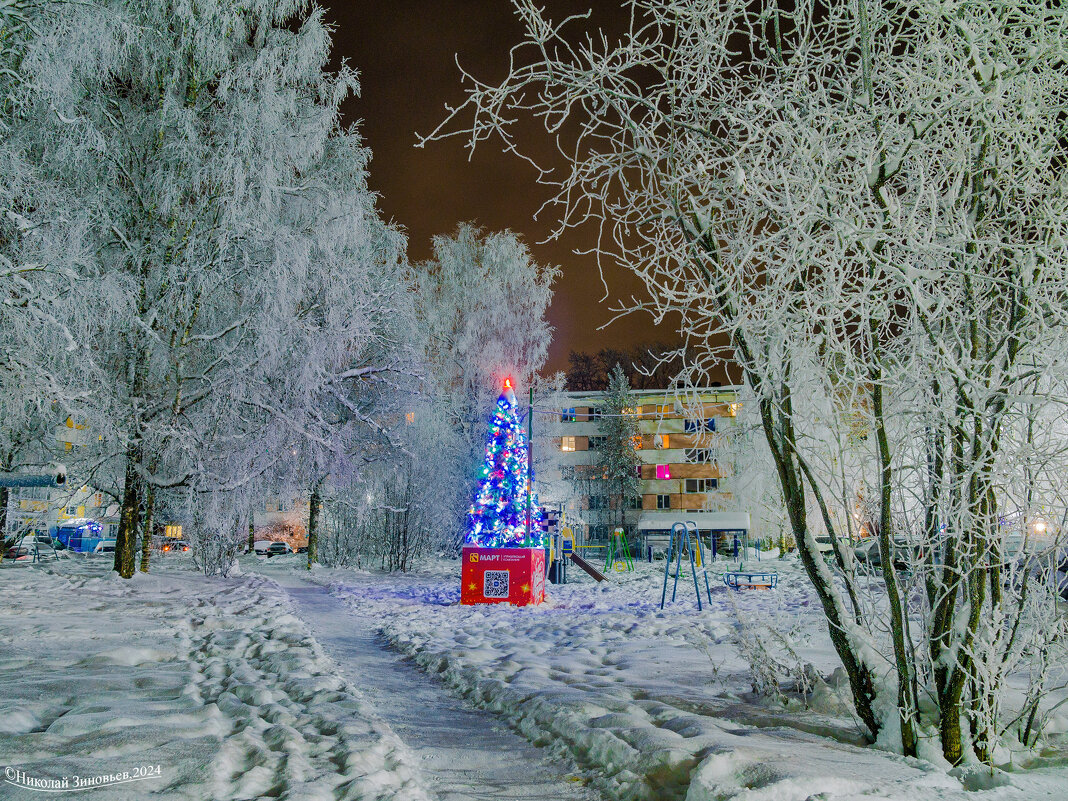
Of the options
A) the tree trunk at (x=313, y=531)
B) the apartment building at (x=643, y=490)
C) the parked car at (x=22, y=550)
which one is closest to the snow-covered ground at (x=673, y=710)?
the parked car at (x=22, y=550)

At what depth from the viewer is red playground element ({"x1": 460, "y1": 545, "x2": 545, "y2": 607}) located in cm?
1210

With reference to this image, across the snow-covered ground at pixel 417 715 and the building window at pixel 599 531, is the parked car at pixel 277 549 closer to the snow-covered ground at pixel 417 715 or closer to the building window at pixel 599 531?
the building window at pixel 599 531

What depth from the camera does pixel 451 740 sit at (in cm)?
446

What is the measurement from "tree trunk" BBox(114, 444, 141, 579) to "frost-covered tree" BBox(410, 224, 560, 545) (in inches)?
438

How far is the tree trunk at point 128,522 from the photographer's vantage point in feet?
39.5

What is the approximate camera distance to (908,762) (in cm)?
365

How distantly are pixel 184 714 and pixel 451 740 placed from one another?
1.62 m

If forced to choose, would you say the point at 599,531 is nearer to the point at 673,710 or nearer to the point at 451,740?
the point at 673,710

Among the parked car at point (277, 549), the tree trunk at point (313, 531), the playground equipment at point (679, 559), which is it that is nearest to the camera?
the playground equipment at point (679, 559)

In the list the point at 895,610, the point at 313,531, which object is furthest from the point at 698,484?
A: the point at 895,610

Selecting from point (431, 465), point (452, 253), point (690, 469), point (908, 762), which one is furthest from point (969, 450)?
point (690, 469)

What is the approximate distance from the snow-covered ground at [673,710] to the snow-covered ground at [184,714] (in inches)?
43.2

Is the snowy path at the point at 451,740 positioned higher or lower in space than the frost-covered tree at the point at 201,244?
lower

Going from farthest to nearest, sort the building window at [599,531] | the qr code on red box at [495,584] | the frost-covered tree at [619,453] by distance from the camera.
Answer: the building window at [599,531] → the frost-covered tree at [619,453] → the qr code on red box at [495,584]
